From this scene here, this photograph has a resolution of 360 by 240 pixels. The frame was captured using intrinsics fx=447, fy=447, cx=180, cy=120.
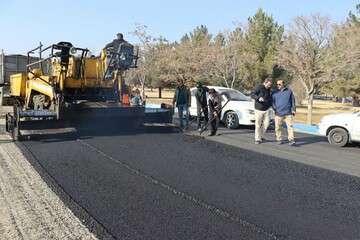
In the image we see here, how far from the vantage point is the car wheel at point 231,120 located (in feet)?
50.2

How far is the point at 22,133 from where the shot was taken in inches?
425

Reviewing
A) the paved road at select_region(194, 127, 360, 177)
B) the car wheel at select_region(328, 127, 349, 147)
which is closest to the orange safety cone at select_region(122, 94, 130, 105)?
the paved road at select_region(194, 127, 360, 177)

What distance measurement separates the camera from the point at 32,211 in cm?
545

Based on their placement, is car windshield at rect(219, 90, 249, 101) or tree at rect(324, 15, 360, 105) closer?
car windshield at rect(219, 90, 249, 101)

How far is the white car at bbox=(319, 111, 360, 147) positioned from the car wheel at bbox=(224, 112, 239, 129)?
336 centimetres

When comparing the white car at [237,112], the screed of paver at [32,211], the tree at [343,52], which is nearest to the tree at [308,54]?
the tree at [343,52]

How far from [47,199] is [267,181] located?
3.48 meters

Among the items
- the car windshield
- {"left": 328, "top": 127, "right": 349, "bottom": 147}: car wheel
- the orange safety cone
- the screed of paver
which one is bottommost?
the screed of paver

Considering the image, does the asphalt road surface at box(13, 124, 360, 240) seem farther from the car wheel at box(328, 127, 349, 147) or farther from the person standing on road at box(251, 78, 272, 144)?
the car wheel at box(328, 127, 349, 147)

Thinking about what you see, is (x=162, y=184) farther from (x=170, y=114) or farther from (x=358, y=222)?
(x=170, y=114)

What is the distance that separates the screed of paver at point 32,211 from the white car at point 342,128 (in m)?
8.20

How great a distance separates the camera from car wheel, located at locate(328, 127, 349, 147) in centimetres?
1206

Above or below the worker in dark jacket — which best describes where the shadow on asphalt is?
below

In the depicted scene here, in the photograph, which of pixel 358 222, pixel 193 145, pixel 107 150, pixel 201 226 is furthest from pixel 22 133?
pixel 358 222
